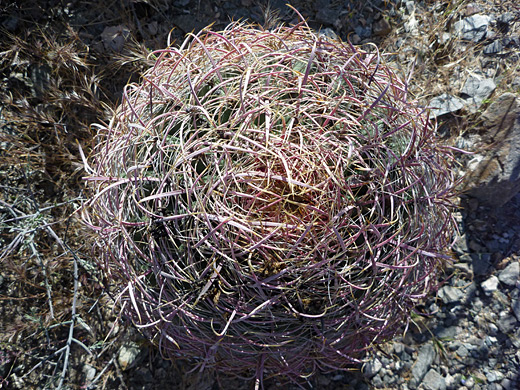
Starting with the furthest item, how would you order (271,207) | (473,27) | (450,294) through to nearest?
(473,27), (450,294), (271,207)

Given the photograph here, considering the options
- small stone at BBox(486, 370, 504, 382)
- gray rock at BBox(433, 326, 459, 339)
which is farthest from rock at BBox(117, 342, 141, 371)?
small stone at BBox(486, 370, 504, 382)

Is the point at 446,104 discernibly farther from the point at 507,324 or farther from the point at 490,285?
the point at 507,324

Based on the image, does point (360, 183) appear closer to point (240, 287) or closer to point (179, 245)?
point (240, 287)

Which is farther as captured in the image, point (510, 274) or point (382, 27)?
point (382, 27)

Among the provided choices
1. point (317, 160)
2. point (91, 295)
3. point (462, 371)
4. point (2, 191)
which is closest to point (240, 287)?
point (317, 160)

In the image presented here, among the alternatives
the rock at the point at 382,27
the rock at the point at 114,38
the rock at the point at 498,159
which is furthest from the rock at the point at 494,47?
the rock at the point at 114,38

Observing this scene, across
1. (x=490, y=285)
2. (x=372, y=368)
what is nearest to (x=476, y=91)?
(x=490, y=285)
